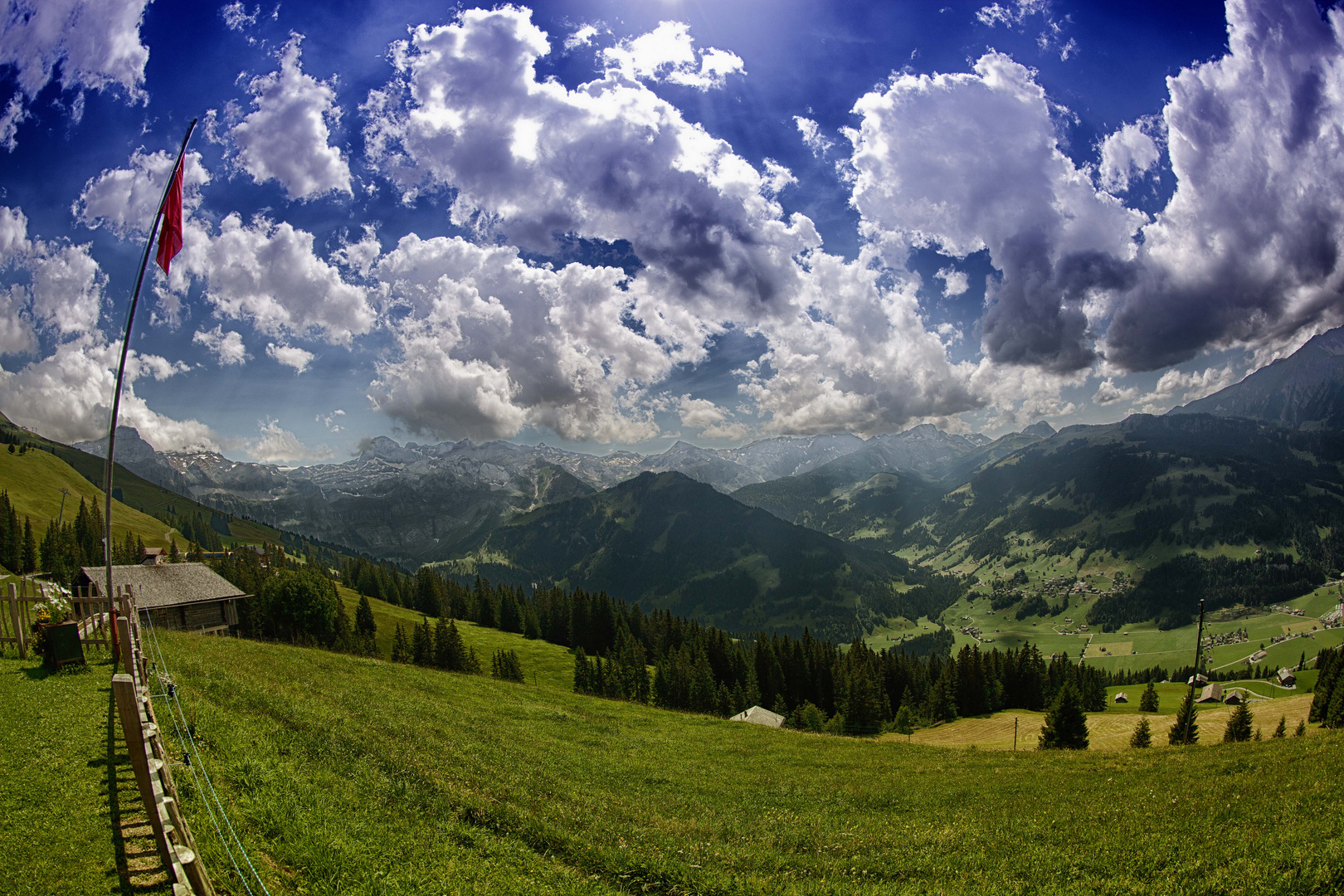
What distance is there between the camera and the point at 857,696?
92.1 metres

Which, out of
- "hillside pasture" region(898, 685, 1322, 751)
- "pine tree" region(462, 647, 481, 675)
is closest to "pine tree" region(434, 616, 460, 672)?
"pine tree" region(462, 647, 481, 675)

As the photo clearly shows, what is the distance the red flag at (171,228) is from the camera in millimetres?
19031

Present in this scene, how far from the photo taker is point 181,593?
55.1 m

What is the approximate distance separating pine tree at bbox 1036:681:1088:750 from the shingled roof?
92302 millimetres

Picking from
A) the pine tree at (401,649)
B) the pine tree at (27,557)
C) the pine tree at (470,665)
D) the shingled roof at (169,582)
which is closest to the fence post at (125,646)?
the shingled roof at (169,582)

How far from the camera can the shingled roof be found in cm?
5200

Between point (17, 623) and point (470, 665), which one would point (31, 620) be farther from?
point (470, 665)

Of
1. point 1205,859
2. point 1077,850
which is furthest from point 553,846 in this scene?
point 1205,859

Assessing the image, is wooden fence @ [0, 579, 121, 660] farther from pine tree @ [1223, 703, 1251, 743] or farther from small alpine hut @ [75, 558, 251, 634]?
pine tree @ [1223, 703, 1251, 743]

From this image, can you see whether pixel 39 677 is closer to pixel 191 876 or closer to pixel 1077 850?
pixel 191 876

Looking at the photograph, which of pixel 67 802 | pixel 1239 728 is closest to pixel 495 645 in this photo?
pixel 1239 728

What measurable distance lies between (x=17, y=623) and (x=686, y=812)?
2743cm

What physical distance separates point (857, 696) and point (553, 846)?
298 ft

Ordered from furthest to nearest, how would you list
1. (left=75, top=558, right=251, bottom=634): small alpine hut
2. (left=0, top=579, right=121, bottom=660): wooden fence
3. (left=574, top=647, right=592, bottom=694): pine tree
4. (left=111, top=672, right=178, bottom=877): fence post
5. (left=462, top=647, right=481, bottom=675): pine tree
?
(left=574, top=647, right=592, bottom=694): pine tree → (left=462, top=647, right=481, bottom=675): pine tree → (left=75, top=558, right=251, bottom=634): small alpine hut → (left=0, top=579, right=121, bottom=660): wooden fence → (left=111, top=672, right=178, bottom=877): fence post
